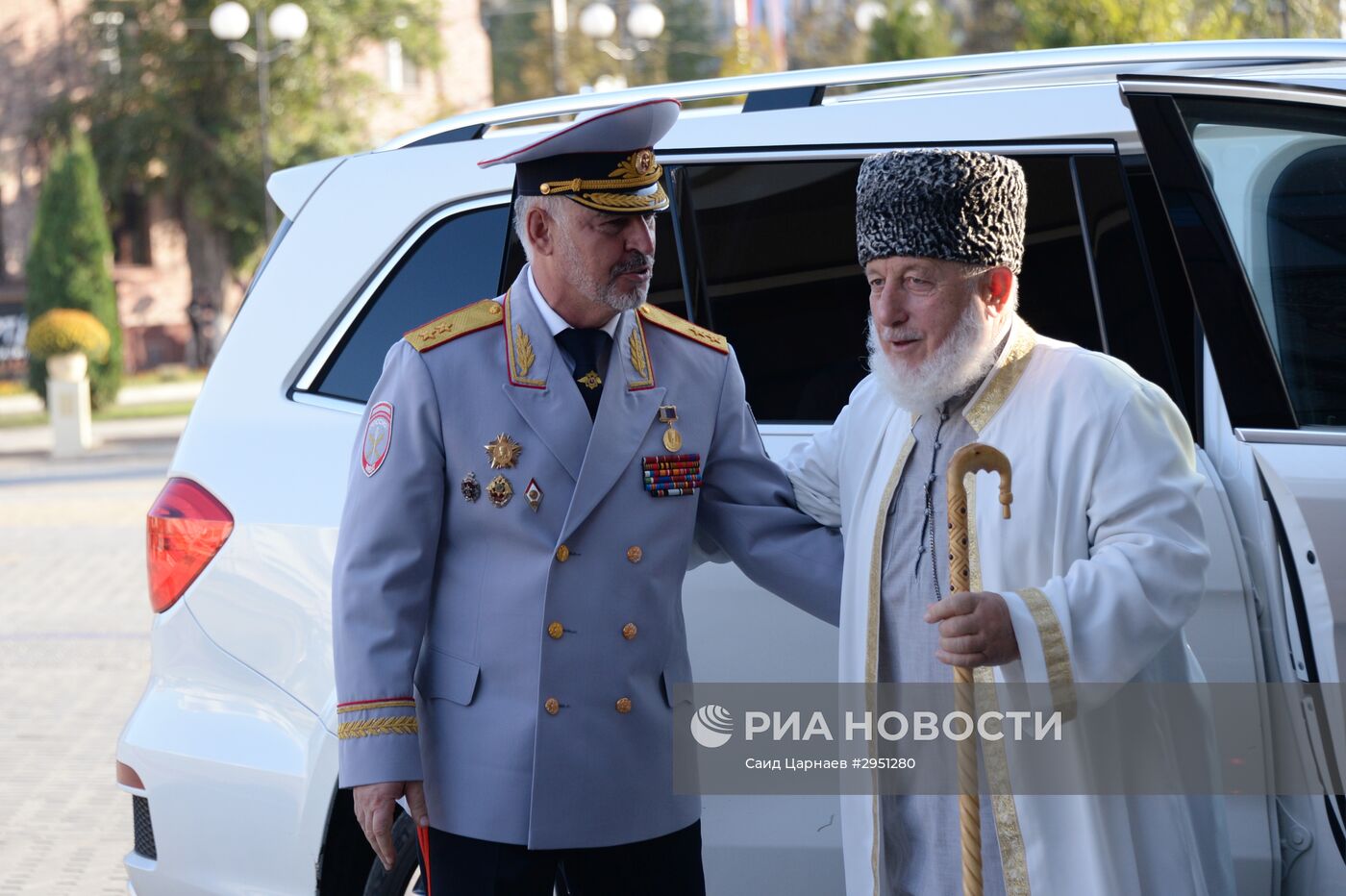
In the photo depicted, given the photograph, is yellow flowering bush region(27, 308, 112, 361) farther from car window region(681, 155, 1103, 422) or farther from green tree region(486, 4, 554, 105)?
car window region(681, 155, 1103, 422)

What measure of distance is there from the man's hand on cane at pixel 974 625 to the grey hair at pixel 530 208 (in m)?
0.89

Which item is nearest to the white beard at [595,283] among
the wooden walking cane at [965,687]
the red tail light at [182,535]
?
the wooden walking cane at [965,687]

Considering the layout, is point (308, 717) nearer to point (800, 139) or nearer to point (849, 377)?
point (849, 377)

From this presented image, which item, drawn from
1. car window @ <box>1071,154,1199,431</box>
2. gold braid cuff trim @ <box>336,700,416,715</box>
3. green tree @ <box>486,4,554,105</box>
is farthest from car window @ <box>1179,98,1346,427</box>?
green tree @ <box>486,4,554,105</box>

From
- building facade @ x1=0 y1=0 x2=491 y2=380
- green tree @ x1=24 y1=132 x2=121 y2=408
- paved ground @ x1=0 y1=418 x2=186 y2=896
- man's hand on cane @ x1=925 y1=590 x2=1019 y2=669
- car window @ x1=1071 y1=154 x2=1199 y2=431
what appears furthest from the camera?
building facade @ x1=0 y1=0 x2=491 y2=380

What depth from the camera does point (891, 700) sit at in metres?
2.50

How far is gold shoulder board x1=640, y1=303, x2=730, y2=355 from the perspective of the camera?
2729 mm

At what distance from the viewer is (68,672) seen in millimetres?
7438

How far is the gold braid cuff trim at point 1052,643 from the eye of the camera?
2168mm

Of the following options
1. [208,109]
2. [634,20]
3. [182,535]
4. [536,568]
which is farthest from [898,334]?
[208,109]

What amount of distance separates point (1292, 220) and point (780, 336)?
39.3 inches

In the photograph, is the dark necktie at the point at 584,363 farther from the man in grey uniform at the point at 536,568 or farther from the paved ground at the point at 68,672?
the paved ground at the point at 68,672

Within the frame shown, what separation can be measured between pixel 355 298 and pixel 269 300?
0.21 metres

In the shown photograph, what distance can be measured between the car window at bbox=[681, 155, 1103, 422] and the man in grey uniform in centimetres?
61
